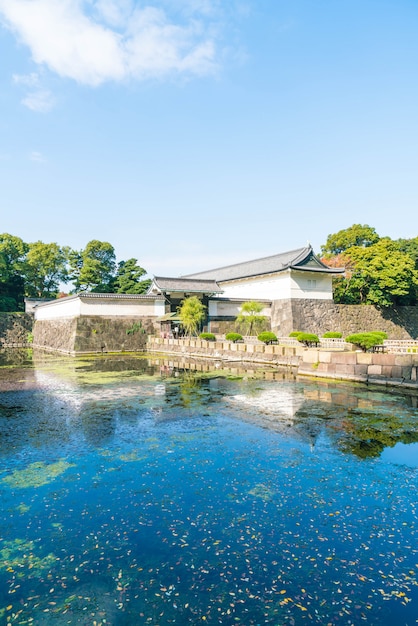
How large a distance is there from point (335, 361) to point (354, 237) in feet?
97.6

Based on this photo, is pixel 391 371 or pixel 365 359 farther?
pixel 365 359

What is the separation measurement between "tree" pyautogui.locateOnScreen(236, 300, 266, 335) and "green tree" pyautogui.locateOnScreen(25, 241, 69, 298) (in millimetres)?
26452

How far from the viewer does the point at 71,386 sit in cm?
1455

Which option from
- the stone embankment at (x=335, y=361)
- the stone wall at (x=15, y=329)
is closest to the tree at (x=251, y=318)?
the stone embankment at (x=335, y=361)

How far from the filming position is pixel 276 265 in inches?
1297

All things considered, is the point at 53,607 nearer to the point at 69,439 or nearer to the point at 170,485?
the point at 170,485

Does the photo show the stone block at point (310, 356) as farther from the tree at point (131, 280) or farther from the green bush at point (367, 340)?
the tree at point (131, 280)

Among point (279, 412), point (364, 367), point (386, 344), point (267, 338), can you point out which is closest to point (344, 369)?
point (364, 367)

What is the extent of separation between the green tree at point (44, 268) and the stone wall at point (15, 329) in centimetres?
564

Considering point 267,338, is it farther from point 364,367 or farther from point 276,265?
point 276,265

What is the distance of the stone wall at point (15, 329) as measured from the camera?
1676 inches

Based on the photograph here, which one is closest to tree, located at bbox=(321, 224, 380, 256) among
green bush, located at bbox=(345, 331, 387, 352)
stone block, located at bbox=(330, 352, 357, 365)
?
green bush, located at bbox=(345, 331, 387, 352)

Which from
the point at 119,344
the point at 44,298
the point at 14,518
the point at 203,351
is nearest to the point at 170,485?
the point at 14,518

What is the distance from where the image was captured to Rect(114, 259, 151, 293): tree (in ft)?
144
